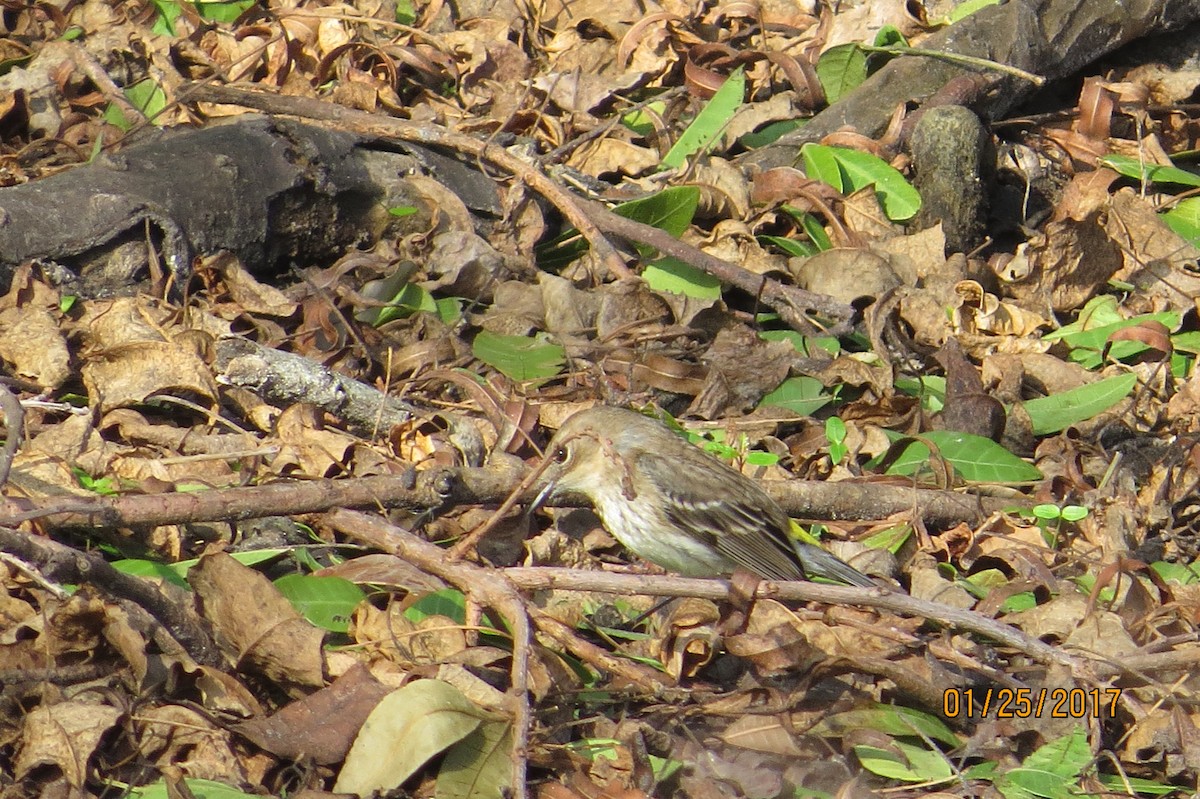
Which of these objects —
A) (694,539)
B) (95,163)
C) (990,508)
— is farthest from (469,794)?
(95,163)

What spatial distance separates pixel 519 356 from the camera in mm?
5527

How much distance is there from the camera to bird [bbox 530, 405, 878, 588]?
4.77 m

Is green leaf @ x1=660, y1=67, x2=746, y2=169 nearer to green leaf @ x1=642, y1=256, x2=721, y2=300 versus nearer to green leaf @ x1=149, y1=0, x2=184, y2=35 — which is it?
green leaf @ x1=642, y1=256, x2=721, y2=300

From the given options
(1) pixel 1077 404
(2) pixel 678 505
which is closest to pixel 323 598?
(2) pixel 678 505

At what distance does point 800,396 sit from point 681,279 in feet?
2.75

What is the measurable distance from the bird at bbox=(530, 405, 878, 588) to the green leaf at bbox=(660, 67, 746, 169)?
84.8 inches

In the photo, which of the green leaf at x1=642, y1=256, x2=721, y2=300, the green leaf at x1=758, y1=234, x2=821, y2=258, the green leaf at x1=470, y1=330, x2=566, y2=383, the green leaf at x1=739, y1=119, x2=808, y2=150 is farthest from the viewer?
the green leaf at x1=739, y1=119, x2=808, y2=150

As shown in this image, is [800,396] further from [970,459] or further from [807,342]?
[970,459]

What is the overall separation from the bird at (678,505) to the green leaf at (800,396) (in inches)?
22.8

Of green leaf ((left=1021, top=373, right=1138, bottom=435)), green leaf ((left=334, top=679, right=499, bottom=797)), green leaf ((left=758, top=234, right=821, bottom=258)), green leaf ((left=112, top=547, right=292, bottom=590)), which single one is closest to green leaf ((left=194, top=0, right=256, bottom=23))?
green leaf ((left=758, top=234, right=821, bottom=258))

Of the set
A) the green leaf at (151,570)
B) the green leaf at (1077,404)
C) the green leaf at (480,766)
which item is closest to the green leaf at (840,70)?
the green leaf at (1077,404)

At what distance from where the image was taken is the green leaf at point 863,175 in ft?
21.3

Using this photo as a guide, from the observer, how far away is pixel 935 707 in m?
4.00

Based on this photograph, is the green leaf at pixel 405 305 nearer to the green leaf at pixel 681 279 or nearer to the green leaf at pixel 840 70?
the green leaf at pixel 681 279
